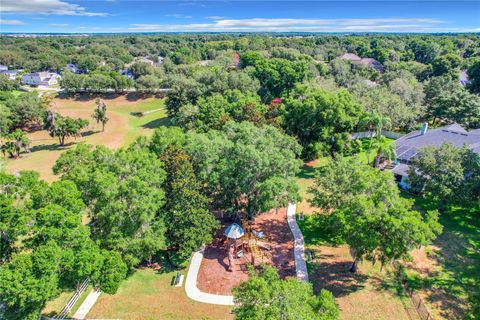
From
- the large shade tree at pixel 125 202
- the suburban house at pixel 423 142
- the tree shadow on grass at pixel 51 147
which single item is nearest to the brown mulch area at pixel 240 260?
the large shade tree at pixel 125 202

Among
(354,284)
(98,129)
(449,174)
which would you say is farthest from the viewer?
(98,129)

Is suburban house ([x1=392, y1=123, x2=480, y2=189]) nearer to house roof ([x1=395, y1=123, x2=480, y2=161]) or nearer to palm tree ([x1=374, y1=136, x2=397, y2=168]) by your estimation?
house roof ([x1=395, y1=123, x2=480, y2=161])

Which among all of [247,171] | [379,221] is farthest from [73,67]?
[379,221]

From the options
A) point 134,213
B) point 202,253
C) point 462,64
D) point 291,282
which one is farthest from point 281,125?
point 462,64

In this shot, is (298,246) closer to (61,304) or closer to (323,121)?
(61,304)

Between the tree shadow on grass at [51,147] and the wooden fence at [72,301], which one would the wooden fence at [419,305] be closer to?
the wooden fence at [72,301]

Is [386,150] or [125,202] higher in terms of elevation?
[125,202]

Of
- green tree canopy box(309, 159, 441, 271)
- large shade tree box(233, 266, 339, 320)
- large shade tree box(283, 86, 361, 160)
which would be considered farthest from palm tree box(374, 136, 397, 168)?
large shade tree box(233, 266, 339, 320)

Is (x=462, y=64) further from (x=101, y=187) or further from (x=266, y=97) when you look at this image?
(x=101, y=187)
